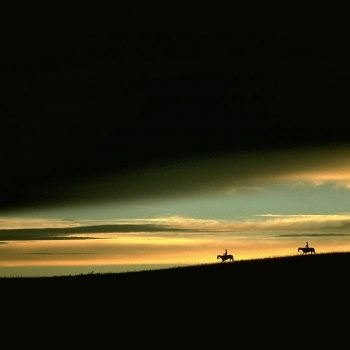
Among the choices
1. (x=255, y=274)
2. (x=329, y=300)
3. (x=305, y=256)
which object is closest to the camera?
(x=329, y=300)

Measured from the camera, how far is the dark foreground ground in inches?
734

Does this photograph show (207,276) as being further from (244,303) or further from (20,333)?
(20,333)

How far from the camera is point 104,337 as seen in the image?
18.7 meters

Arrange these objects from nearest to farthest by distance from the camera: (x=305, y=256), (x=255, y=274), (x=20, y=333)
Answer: (x=20, y=333), (x=255, y=274), (x=305, y=256)

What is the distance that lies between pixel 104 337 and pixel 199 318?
2.45m

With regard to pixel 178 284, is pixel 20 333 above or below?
below

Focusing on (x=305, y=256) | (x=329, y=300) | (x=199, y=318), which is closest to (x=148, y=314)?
(x=199, y=318)

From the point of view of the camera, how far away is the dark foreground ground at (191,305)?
61.2 ft

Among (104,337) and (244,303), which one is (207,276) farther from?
(104,337)

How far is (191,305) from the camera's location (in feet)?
69.6

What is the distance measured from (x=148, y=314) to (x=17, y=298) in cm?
471

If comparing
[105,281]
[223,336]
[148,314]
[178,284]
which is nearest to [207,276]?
[178,284]

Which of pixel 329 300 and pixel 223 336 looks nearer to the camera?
pixel 223 336

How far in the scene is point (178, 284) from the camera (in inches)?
955
